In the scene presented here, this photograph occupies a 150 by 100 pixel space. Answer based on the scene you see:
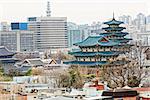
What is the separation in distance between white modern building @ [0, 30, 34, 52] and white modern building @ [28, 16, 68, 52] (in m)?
0.85

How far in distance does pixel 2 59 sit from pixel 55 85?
12441 mm

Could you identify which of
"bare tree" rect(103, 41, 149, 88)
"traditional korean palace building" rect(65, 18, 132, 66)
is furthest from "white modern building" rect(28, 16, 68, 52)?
"bare tree" rect(103, 41, 149, 88)

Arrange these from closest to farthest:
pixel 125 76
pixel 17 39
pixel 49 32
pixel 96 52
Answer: pixel 125 76 → pixel 96 52 → pixel 17 39 → pixel 49 32

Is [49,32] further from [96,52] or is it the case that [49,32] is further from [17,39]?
[96,52]

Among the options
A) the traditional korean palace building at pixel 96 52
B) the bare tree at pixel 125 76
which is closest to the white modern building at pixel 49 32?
the traditional korean palace building at pixel 96 52

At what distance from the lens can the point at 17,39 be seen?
62.0m

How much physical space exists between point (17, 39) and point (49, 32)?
4.33 m

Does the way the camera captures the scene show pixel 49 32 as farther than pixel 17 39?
Yes

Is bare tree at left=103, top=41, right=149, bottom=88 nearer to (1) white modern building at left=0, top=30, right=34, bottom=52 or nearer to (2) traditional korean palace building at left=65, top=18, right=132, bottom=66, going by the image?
(2) traditional korean palace building at left=65, top=18, right=132, bottom=66

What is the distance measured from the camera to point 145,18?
100 metres

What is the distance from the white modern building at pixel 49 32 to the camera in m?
64.4

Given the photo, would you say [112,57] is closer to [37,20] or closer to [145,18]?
[37,20]

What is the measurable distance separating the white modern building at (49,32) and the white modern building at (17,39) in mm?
847

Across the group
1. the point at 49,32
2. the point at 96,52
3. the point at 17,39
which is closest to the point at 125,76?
the point at 96,52
